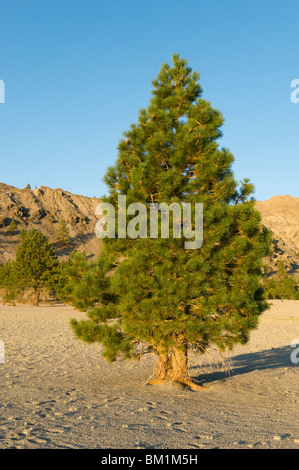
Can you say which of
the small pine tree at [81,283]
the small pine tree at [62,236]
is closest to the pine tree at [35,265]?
the small pine tree at [81,283]

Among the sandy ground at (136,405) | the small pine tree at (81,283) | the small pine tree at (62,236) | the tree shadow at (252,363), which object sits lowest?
the tree shadow at (252,363)

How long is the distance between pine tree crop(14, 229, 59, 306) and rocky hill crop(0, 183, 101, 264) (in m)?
43.1

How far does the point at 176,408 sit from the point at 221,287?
275 cm

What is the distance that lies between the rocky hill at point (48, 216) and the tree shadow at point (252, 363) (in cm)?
7717

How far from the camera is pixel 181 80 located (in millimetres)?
10102

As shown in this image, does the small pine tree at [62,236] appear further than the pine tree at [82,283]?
Yes

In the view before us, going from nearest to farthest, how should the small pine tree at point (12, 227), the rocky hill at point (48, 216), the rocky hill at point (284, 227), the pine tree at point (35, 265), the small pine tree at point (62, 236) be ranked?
the pine tree at point (35, 265) < the small pine tree at point (12, 227) < the rocky hill at point (48, 216) < the small pine tree at point (62, 236) < the rocky hill at point (284, 227)

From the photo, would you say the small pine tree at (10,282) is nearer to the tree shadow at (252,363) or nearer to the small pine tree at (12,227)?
the tree shadow at (252,363)

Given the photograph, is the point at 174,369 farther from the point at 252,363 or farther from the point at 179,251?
the point at 252,363

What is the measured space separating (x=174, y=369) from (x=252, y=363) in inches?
222

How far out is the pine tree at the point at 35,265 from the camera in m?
43.2

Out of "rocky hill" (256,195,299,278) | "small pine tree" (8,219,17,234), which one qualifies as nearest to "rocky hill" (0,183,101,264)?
"small pine tree" (8,219,17,234)

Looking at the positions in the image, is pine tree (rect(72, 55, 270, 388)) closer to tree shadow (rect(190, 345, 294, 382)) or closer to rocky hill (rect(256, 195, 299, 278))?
tree shadow (rect(190, 345, 294, 382))
